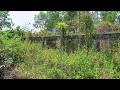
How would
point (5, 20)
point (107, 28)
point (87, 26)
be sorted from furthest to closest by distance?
point (5, 20), point (107, 28), point (87, 26)

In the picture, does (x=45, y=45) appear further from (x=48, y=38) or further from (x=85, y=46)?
(x=85, y=46)

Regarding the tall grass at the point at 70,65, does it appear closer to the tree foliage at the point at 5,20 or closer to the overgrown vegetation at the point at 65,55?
the overgrown vegetation at the point at 65,55

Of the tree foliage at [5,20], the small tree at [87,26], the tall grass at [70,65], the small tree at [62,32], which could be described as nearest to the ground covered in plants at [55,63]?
the tall grass at [70,65]

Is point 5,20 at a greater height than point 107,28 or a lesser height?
greater

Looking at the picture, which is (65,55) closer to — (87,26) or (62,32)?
(62,32)

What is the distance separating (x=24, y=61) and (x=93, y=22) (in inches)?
93.2

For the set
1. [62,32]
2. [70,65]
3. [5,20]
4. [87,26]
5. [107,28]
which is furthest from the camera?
[5,20]

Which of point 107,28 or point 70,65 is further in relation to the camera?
point 107,28

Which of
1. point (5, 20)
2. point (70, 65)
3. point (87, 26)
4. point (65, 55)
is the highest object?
point (5, 20)

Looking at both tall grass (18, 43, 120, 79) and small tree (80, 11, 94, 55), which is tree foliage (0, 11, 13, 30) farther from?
small tree (80, 11, 94, 55)

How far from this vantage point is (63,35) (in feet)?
30.0

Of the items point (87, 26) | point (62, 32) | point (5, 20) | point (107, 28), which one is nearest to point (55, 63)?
point (62, 32)
